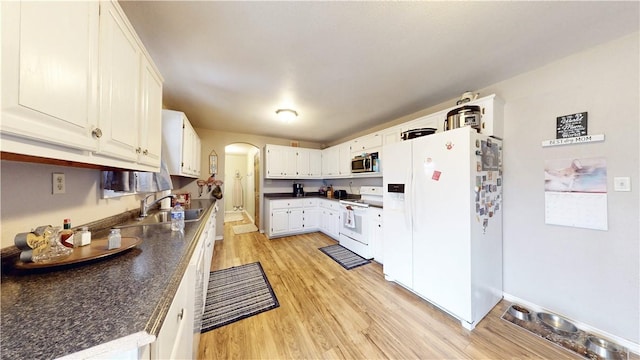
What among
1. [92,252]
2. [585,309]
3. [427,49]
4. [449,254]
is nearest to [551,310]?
[585,309]

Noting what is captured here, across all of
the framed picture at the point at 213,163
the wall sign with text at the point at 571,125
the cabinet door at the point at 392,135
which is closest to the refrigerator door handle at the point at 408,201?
the cabinet door at the point at 392,135

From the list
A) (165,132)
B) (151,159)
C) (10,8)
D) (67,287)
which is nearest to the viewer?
(10,8)

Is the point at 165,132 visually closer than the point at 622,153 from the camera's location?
No

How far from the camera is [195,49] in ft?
5.58

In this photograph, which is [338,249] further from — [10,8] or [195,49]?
[10,8]

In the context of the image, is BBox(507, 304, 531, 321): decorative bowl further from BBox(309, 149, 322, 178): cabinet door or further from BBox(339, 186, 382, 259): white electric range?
BBox(309, 149, 322, 178): cabinet door

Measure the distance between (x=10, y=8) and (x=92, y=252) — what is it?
980 mm

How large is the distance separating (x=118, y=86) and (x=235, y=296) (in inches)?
82.2

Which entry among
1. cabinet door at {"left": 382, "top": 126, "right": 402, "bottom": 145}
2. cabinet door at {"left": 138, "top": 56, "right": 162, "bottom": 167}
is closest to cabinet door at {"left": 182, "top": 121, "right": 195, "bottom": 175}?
cabinet door at {"left": 138, "top": 56, "right": 162, "bottom": 167}

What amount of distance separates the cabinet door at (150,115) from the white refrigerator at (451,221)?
7.65 feet

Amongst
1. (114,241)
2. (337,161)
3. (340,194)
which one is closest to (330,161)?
(337,161)

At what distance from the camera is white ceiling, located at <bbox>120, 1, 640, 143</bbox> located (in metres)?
1.33

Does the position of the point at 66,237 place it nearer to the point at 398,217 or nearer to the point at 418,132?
the point at 398,217

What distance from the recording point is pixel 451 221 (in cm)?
185
